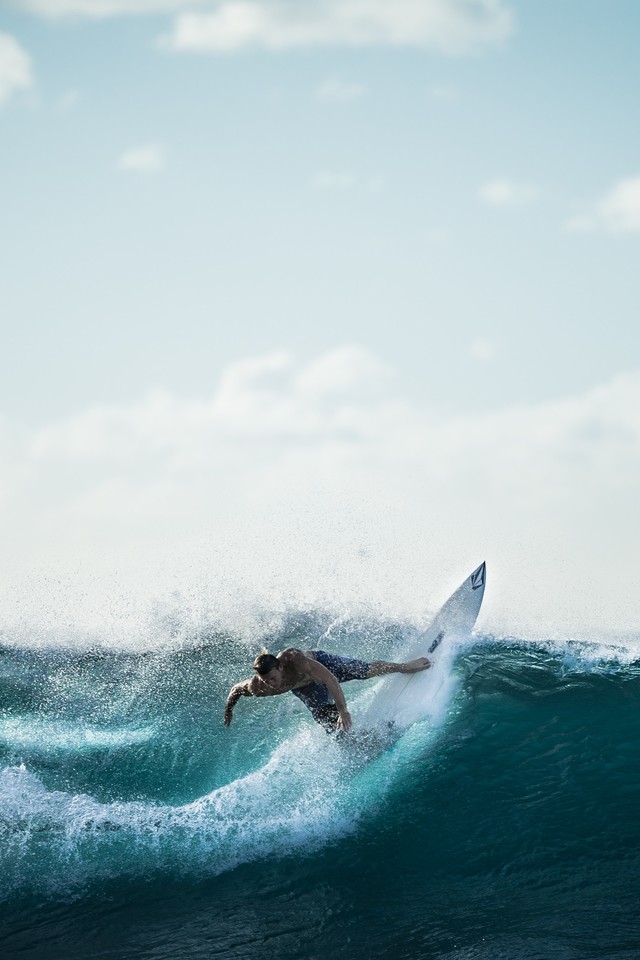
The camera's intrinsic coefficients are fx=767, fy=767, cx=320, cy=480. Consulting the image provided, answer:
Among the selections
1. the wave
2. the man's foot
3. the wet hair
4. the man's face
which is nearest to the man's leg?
the man's foot

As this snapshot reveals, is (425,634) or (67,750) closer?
(67,750)

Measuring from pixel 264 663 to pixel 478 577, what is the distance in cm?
386

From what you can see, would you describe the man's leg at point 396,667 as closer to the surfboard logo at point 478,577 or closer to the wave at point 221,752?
the wave at point 221,752

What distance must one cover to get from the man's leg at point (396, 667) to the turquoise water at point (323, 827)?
43 centimetres

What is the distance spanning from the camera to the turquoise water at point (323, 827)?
4887 millimetres

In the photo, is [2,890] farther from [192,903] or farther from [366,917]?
[366,917]

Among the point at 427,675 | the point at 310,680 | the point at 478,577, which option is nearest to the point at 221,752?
the point at 310,680

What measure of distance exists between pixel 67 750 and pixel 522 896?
4303mm

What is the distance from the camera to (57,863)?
18.0 ft

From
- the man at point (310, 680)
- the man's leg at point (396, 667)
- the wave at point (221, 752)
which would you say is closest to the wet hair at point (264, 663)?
the man at point (310, 680)

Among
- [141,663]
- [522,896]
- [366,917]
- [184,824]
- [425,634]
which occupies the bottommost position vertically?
[522,896]

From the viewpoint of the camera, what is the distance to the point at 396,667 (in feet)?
24.3

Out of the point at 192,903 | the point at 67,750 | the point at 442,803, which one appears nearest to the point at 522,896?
the point at 442,803

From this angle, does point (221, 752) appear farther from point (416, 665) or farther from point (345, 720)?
point (416, 665)
